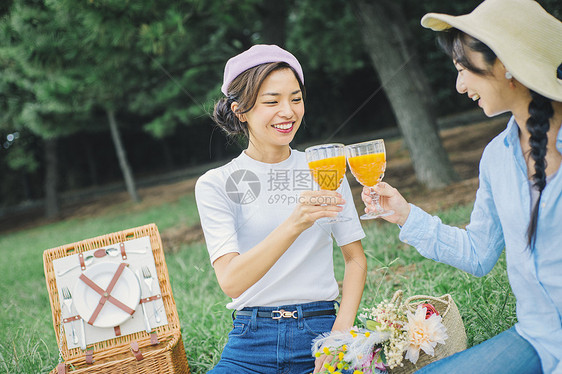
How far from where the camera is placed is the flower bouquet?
1543 millimetres

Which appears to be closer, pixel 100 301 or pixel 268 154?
pixel 268 154

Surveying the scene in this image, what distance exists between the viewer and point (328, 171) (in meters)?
1.58

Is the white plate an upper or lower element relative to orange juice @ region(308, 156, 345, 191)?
lower

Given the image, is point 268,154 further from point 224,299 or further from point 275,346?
point 224,299

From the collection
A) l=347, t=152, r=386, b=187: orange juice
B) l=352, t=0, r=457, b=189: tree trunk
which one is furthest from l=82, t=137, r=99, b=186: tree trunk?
l=347, t=152, r=386, b=187: orange juice

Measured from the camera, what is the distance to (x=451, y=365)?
1.44 metres

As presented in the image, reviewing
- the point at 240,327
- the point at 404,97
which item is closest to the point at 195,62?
the point at 404,97

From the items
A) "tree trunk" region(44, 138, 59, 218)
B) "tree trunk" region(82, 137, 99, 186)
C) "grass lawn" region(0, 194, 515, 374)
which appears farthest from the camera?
"tree trunk" region(82, 137, 99, 186)

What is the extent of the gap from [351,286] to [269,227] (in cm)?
38

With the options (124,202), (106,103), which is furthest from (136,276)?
(124,202)

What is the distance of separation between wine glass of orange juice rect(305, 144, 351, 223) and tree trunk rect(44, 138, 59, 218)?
15489 mm

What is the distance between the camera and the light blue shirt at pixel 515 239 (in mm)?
1362

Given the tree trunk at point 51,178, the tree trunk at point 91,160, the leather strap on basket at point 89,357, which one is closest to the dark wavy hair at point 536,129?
the leather strap on basket at point 89,357

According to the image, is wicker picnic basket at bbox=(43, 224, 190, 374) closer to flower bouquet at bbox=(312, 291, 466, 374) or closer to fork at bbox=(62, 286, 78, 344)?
fork at bbox=(62, 286, 78, 344)
